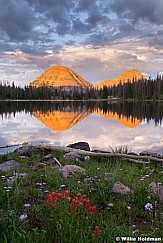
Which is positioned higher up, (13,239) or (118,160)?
(13,239)

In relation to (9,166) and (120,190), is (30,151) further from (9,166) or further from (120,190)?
(120,190)

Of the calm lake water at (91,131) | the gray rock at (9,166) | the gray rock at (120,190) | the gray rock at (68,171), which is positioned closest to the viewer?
the gray rock at (120,190)

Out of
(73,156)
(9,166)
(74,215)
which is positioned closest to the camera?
(74,215)

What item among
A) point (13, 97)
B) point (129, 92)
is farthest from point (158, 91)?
point (13, 97)

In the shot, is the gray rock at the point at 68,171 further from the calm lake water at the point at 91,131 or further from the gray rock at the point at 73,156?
the calm lake water at the point at 91,131

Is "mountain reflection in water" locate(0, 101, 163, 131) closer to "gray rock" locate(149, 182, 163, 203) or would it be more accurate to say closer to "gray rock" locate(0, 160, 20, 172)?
"gray rock" locate(0, 160, 20, 172)

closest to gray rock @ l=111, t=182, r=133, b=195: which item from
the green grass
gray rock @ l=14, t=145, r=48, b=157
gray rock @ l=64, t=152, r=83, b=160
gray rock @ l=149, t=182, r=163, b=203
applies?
the green grass

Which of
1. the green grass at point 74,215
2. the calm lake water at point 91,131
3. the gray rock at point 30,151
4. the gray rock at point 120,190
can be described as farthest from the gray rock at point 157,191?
the calm lake water at point 91,131

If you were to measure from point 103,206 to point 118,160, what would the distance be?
504cm

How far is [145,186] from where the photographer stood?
5.49 metres

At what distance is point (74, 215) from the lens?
3430 millimetres

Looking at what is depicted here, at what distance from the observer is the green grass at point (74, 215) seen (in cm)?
335

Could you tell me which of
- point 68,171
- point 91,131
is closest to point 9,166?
point 68,171

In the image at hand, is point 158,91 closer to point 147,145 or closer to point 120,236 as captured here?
point 147,145
